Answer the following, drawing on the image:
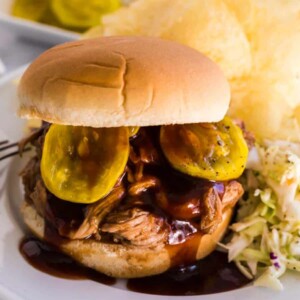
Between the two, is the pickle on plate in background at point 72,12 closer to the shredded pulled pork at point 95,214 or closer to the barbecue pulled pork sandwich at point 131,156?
the barbecue pulled pork sandwich at point 131,156

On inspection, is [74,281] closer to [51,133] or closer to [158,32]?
[51,133]

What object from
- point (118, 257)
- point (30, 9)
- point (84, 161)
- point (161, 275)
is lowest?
point (161, 275)

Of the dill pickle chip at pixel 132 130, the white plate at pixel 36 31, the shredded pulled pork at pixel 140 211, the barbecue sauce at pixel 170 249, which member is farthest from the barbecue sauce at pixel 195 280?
the white plate at pixel 36 31

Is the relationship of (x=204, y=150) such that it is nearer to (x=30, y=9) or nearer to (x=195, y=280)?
Result: (x=195, y=280)

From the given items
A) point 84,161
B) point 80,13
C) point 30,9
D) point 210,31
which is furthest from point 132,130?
point 30,9

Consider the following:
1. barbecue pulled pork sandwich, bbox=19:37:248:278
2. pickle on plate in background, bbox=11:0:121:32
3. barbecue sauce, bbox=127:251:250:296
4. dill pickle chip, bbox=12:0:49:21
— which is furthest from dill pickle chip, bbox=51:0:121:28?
barbecue sauce, bbox=127:251:250:296

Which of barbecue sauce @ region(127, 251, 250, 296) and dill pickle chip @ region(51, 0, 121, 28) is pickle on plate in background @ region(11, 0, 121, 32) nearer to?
dill pickle chip @ region(51, 0, 121, 28)
